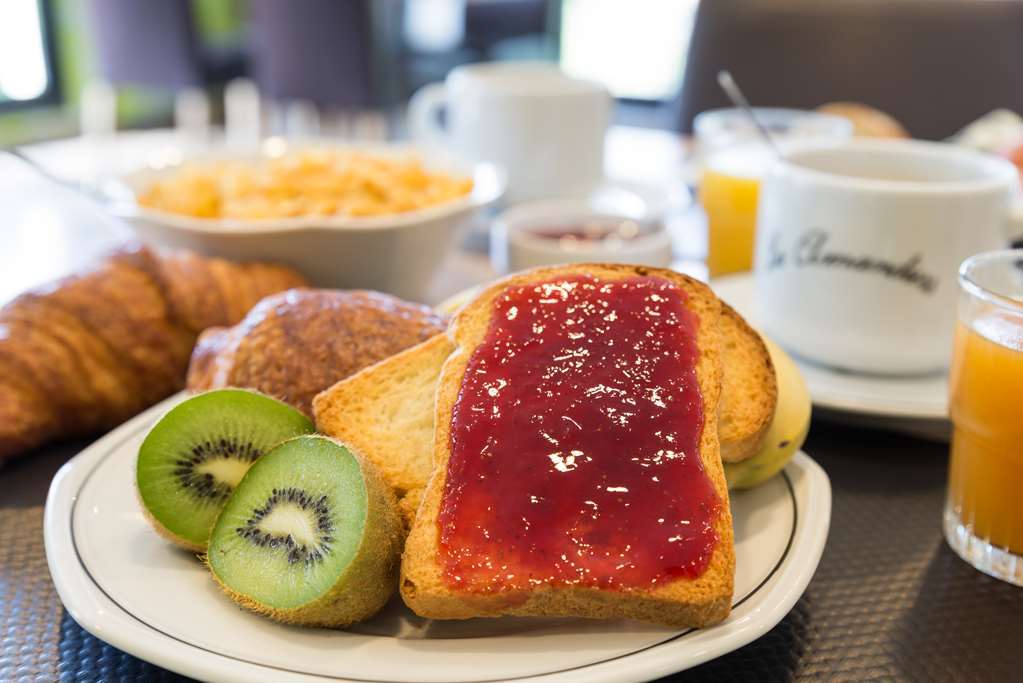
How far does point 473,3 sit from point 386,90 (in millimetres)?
2652

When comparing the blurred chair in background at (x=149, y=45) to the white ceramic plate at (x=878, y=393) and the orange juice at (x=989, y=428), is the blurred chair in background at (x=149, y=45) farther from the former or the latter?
the orange juice at (x=989, y=428)

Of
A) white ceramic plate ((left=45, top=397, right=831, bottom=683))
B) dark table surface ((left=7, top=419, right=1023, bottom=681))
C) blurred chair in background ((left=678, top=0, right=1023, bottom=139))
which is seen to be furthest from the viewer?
blurred chair in background ((left=678, top=0, right=1023, bottom=139))

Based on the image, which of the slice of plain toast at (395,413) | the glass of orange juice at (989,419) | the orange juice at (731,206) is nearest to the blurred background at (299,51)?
the orange juice at (731,206)

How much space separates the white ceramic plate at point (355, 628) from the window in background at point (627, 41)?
7.77 m

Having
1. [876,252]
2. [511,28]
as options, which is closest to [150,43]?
[511,28]

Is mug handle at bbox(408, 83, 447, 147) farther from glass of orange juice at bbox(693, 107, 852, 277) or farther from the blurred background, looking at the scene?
the blurred background

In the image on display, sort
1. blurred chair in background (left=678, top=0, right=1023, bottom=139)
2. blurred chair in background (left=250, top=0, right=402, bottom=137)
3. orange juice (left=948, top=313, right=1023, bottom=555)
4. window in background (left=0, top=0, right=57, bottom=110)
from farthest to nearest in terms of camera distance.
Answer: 1. window in background (left=0, top=0, right=57, bottom=110)
2. blurred chair in background (left=250, top=0, right=402, bottom=137)
3. blurred chair in background (left=678, top=0, right=1023, bottom=139)
4. orange juice (left=948, top=313, right=1023, bottom=555)

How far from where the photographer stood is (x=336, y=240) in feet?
4.75

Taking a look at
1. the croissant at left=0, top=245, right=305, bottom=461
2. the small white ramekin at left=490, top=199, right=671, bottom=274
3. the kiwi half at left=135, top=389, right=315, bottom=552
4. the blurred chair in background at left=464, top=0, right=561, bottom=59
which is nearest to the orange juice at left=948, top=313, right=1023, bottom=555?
the small white ramekin at left=490, top=199, right=671, bottom=274

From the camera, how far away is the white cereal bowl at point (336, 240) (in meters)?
1.42

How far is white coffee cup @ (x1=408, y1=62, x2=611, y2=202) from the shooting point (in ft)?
6.53

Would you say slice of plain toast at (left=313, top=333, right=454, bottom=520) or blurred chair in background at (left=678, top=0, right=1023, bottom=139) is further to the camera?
blurred chair in background at (left=678, top=0, right=1023, bottom=139)

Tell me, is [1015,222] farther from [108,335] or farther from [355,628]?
[108,335]

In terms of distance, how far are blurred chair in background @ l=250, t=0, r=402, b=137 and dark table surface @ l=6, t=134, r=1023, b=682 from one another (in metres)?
4.11
